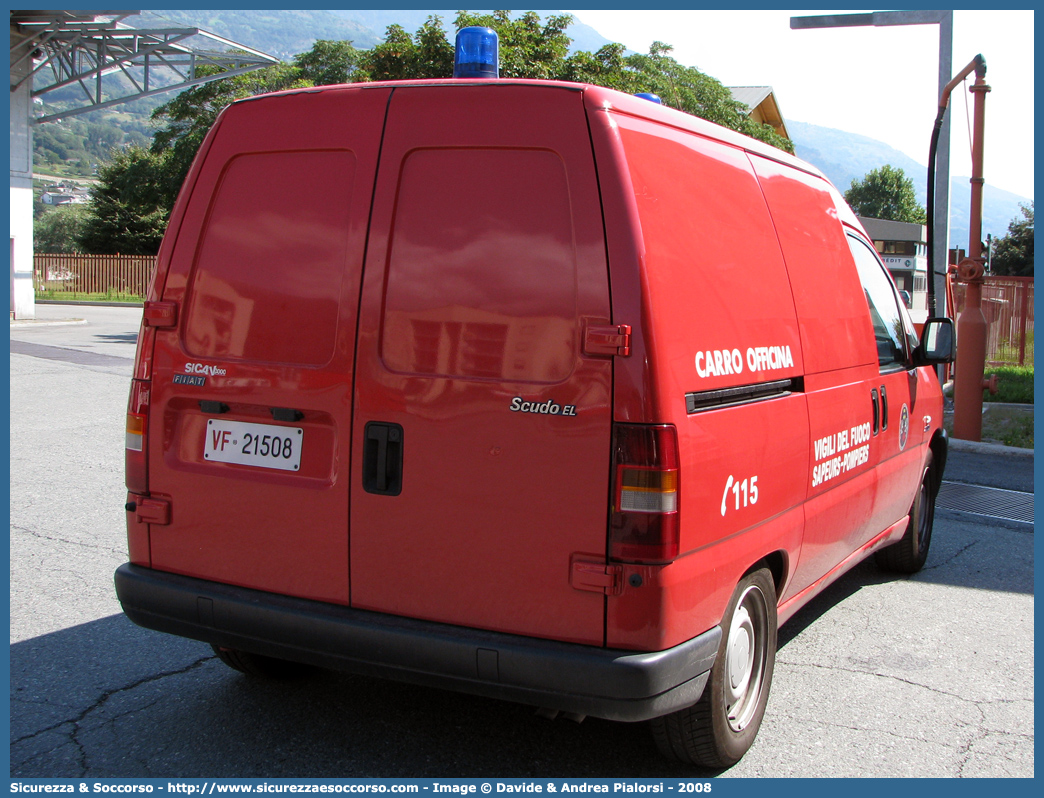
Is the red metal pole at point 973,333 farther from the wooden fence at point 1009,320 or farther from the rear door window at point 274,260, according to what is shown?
the rear door window at point 274,260

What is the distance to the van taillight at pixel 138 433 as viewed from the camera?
3.31 meters

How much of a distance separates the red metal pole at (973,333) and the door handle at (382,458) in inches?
345

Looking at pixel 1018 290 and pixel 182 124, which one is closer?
pixel 1018 290

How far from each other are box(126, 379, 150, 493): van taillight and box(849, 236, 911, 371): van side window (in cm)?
321

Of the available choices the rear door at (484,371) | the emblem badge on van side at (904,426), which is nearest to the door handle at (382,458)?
the rear door at (484,371)

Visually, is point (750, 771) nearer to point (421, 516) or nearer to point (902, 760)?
point (902, 760)

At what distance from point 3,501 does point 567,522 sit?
16.1 feet

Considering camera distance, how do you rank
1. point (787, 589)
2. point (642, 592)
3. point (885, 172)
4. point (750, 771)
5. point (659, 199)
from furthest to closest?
point (885, 172) < point (787, 589) < point (750, 771) < point (659, 199) < point (642, 592)

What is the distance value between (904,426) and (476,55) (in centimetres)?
295

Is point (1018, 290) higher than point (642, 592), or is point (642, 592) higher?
point (1018, 290)

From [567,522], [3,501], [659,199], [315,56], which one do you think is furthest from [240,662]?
[315,56]

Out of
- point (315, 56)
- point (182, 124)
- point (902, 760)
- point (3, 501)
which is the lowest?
point (902, 760)

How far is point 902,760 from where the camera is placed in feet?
10.9

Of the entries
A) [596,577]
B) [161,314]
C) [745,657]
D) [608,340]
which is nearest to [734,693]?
[745,657]
